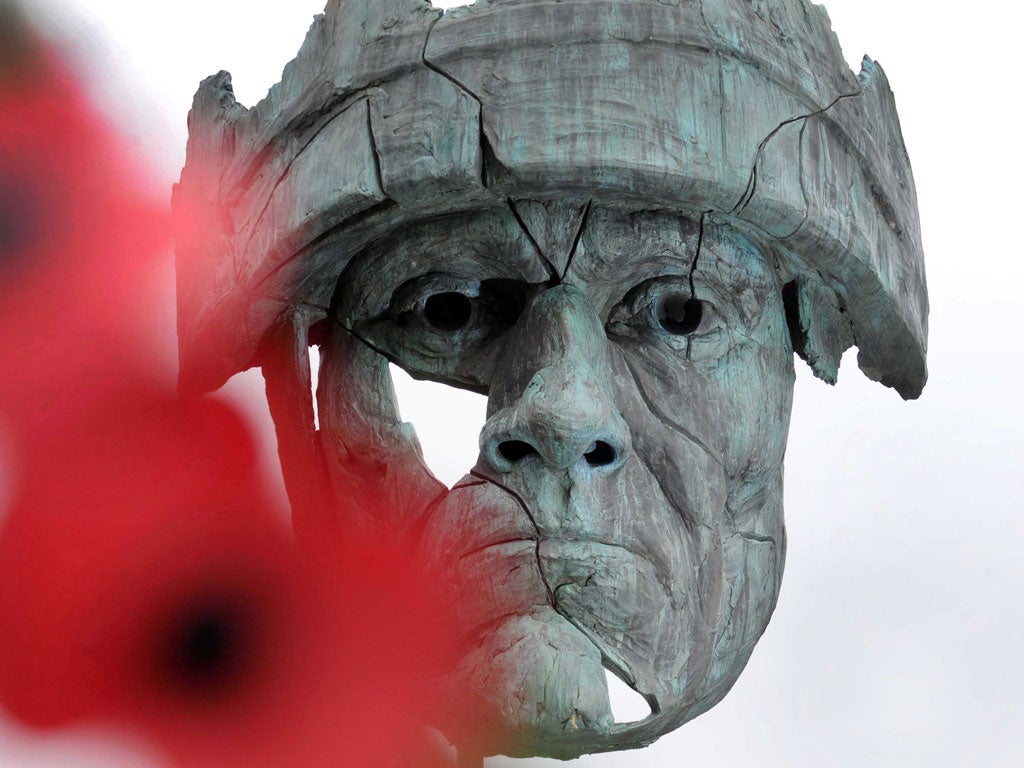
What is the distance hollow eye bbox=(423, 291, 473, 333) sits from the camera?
229 centimetres

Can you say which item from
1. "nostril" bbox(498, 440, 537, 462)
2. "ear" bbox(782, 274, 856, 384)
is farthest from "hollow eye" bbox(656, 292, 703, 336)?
"nostril" bbox(498, 440, 537, 462)

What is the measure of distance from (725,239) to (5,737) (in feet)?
3.29

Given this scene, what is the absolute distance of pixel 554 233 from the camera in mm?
2182

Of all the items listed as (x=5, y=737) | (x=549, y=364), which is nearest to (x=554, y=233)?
(x=549, y=364)

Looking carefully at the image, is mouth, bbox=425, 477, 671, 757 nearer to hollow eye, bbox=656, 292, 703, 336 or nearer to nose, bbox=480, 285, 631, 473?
nose, bbox=480, 285, 631, 473

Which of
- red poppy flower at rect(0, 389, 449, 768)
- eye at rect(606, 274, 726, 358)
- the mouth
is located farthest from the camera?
red poppy flower at rect(0, 389, 449, 768)

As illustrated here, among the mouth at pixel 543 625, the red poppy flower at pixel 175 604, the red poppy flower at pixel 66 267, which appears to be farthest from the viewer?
the red poppy flower at pixel 66 267

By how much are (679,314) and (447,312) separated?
25 centimetres

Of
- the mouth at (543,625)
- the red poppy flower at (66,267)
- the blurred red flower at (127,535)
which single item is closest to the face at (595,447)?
the mouth at (543,625)

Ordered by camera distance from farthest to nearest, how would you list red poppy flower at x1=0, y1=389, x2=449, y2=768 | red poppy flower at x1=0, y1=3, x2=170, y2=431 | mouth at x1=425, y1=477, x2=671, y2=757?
red poppy flower at x1=0, y1=3, x2=170, y2=431, red poppy flower at x1=0, y1=389, x2=449, y2=768, mouth at x1=425, y1=477, x2=671, y2=757

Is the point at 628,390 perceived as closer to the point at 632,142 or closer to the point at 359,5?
the point at 632,142

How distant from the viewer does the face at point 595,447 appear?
2.09 metres

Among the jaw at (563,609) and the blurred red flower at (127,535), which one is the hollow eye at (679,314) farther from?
the blurred red flower at (127,535)

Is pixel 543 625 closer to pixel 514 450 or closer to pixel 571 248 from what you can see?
pixel 514 450
